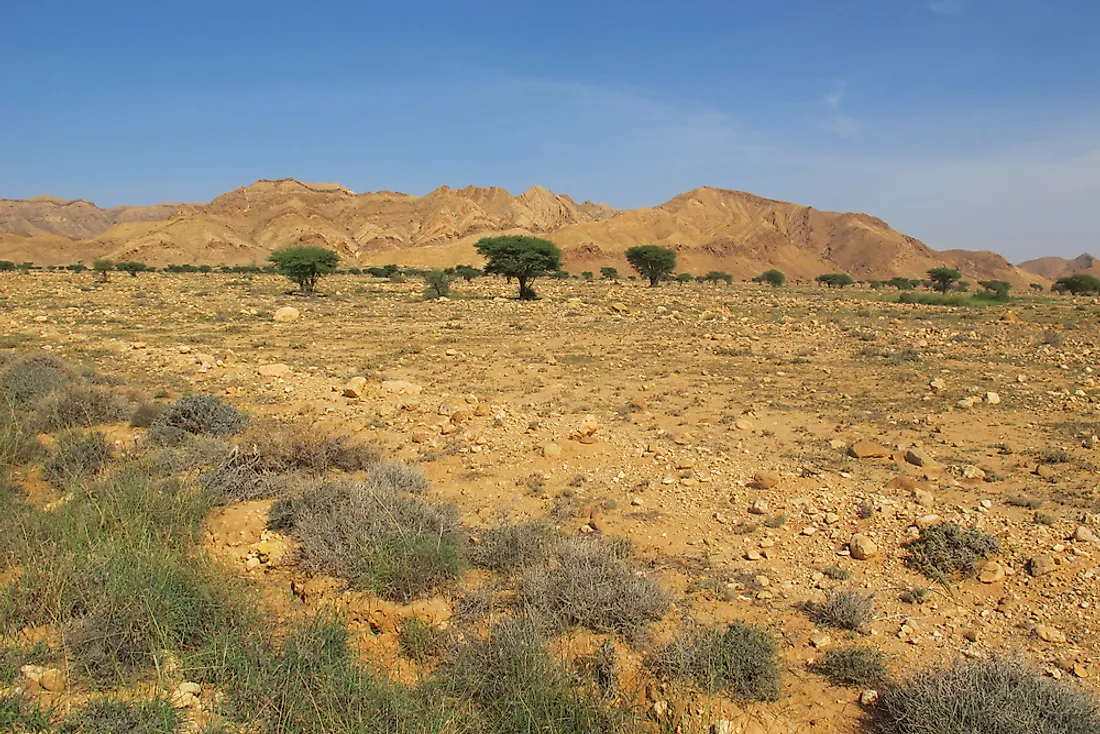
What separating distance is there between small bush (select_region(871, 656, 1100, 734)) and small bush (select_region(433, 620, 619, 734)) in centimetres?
138

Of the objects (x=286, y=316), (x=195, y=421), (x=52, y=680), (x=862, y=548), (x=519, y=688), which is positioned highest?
(x=286, y=316)

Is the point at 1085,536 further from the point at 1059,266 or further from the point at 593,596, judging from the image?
the point at 1059,266

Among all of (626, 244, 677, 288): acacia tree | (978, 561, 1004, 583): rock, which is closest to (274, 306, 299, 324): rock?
(978, 561, 1004, 583): rock

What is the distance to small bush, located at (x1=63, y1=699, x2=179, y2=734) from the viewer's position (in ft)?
9.41

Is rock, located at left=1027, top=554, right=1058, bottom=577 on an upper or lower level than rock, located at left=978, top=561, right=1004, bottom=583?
upper

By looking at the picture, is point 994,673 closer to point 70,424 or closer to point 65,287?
point 70,424

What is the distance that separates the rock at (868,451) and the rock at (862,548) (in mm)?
2610

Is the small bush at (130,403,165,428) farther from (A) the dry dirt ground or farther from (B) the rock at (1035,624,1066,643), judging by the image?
(B) the rock at (1035,624,1066,643)

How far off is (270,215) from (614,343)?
358 feet

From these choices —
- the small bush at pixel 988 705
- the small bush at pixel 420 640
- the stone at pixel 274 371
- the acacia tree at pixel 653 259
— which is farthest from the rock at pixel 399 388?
the acacia tree at pixel 653 259

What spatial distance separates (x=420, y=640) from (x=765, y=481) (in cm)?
378

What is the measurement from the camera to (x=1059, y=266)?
15762 cm

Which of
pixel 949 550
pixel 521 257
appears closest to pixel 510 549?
pixel 949 550

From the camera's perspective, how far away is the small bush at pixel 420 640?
365cm
